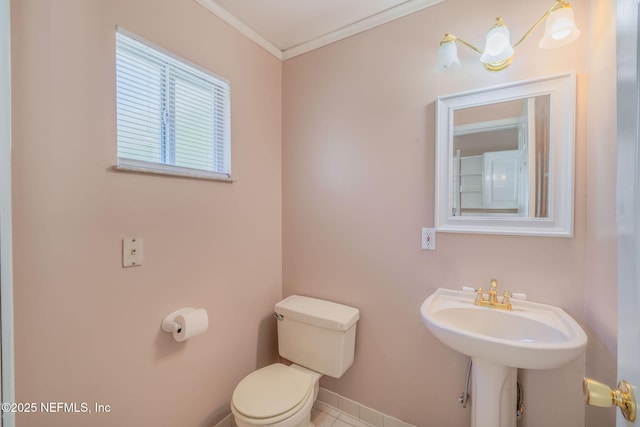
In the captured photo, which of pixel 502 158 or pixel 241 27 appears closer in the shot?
pixel 502 158

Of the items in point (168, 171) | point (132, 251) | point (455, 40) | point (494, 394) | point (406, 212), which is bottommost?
point (494, 394)

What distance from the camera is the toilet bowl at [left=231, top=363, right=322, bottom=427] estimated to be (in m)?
1.20

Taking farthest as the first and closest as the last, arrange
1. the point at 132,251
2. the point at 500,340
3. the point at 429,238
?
1. the point at 429,238
2. the point at 132,251
3. the point at 500,340

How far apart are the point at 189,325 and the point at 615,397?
1385mm

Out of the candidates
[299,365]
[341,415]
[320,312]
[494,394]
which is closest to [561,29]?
[494,394]

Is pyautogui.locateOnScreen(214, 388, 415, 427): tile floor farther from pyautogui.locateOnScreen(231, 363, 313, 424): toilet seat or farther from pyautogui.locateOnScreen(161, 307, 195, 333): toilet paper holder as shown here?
pyautogui.locateOnScreen(161, 307, 195, 333): toilet paper holder

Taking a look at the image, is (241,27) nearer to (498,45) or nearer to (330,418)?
(498,45)

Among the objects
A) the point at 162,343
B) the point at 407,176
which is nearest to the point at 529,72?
the point at 407,176

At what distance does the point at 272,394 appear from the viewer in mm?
1328

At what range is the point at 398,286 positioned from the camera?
1.53 metres

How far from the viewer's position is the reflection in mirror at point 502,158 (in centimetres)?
121

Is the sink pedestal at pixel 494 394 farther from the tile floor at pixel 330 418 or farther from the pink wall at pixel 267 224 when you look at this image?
the tile floor at pixel 330 418

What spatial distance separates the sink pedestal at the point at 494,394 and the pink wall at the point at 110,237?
128 cm

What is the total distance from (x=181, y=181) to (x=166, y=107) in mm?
367
